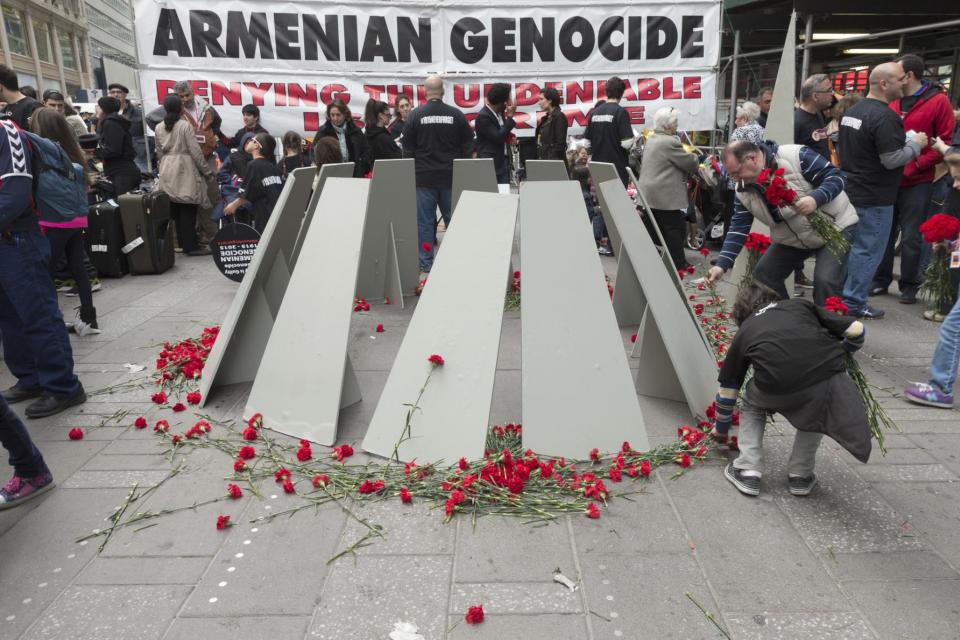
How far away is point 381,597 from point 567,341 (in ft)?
5.22

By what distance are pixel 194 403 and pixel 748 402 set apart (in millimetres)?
3290

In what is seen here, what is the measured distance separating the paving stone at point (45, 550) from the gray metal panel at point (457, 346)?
4.34 feet

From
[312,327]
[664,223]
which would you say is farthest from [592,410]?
[664,223]

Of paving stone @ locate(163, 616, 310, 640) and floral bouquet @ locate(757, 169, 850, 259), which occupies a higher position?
floral bouquet @ locate(757, 169, 850, 259)

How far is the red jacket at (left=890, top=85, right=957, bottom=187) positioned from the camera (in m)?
6.52

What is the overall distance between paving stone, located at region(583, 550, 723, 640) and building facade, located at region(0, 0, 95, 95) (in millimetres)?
43411

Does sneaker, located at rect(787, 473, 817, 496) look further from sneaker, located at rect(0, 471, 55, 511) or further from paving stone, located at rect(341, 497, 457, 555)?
sneaker, located at rect(0, 471, 55, 511)

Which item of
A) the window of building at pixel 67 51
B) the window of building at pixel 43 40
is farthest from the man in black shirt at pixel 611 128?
the window of building at pixel 67 51

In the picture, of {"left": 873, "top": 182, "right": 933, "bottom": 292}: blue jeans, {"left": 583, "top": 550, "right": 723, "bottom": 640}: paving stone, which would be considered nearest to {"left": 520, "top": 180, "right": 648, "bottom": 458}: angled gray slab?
{"left": 583, "top": 550, "right": 723, "bottom": 640}: paving stone

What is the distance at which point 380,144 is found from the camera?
29.4 feet

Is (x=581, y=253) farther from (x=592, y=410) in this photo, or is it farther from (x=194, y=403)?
(x=194, y=403)

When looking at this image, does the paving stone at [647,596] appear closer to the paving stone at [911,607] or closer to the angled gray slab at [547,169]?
the paving stone at [911,607]

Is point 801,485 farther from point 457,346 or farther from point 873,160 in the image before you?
point 873,160

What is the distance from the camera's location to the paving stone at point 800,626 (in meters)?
2.50
